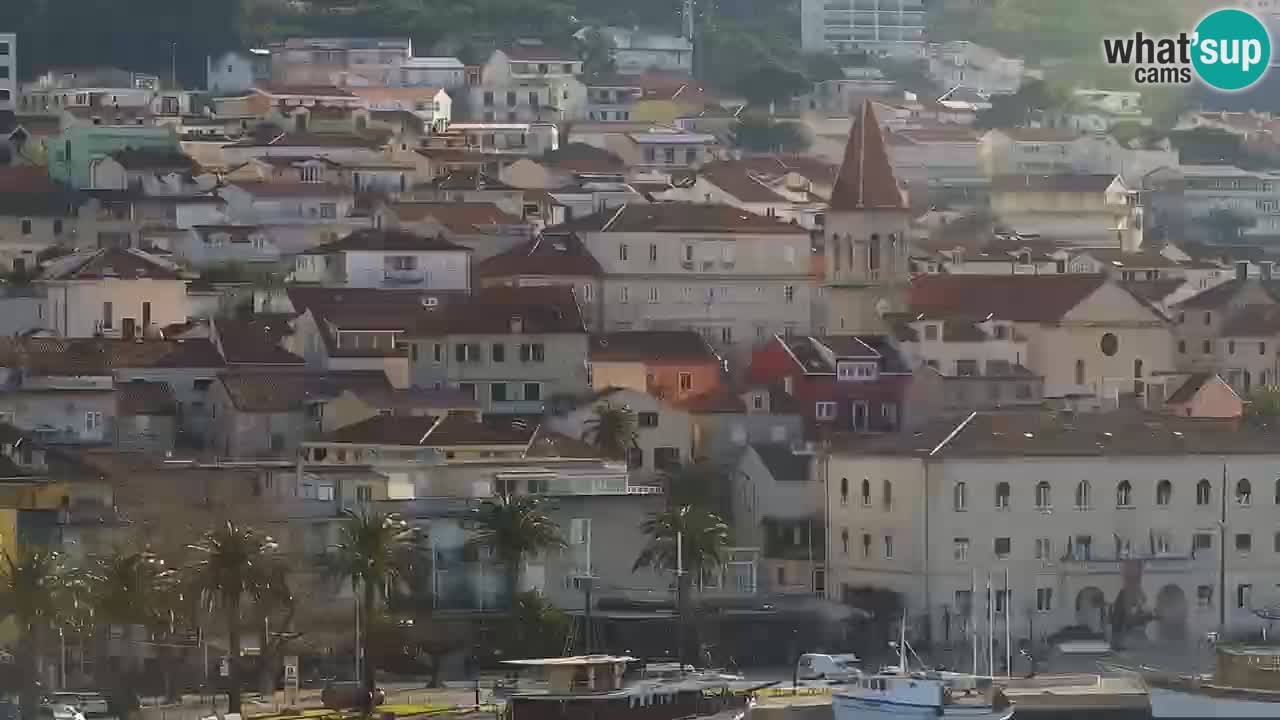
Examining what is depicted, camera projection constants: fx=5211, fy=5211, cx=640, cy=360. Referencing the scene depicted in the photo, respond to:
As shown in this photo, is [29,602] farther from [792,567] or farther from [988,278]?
[988,278]

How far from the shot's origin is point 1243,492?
2370 inches

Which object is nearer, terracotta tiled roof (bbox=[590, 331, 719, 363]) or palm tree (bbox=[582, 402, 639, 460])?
palm tree (bbox=[582, 402, 639, 460])

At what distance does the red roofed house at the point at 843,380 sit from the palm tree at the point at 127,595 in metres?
17.0

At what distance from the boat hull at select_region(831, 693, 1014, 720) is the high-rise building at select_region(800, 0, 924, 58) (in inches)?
3579

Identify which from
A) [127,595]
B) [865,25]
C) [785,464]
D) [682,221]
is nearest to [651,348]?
[682,221]

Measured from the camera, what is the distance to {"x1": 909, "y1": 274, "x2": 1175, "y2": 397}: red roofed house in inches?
2874

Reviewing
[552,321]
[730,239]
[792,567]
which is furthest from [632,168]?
[792,567]

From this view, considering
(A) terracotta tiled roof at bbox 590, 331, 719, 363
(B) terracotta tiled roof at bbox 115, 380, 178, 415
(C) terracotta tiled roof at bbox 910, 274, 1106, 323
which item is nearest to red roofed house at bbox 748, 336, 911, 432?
(A) terracotta tiled roof at bbox 590, 331, 719, 363

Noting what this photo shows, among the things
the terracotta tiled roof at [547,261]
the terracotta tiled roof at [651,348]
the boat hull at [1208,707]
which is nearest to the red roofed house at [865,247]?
the terracotta tiled roof at [651,348]

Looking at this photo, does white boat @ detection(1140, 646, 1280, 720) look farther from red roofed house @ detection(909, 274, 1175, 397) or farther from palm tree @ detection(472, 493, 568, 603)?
red roofed house @ detection(909, 274, 1175, 397)

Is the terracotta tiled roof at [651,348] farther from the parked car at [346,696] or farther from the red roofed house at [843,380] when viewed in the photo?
the parked car at [346,696]

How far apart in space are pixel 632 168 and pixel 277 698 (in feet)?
172

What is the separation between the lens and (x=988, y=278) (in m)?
76.6

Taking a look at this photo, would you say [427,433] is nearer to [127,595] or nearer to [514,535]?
[514,535]
